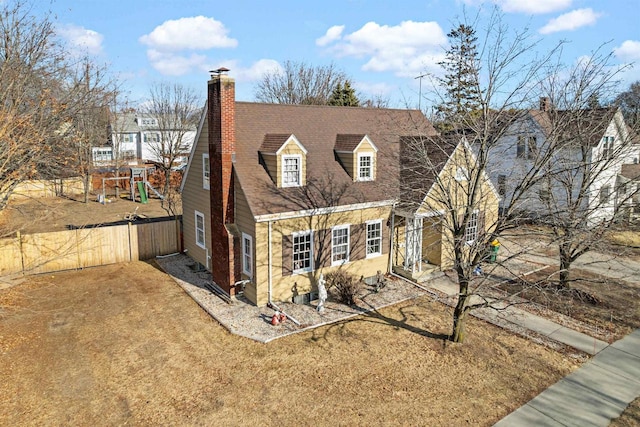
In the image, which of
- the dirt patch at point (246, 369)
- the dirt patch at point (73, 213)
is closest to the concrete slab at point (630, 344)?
the dirt patch at point (246, 369)

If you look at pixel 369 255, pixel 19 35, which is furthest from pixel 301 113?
pixel 19 35

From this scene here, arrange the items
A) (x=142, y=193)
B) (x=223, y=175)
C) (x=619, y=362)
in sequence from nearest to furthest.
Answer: (x=619, y=362), (x=223, y=175), (x=142, y=193)

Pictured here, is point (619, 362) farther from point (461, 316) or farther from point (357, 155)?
point (357, 155)

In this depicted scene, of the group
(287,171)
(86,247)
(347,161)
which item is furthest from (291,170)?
(86,247)

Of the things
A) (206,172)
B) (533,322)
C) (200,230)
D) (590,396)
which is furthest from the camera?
(200,230)

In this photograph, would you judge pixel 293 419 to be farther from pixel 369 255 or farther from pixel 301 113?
pixel 301 113

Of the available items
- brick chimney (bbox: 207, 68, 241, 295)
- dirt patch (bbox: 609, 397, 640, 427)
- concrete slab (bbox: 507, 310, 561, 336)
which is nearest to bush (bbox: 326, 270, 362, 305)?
brick chimney (bbox: 207, 68, 241, 295)

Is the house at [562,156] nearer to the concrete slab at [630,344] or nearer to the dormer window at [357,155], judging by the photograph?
the concrete slab at [630,344]
